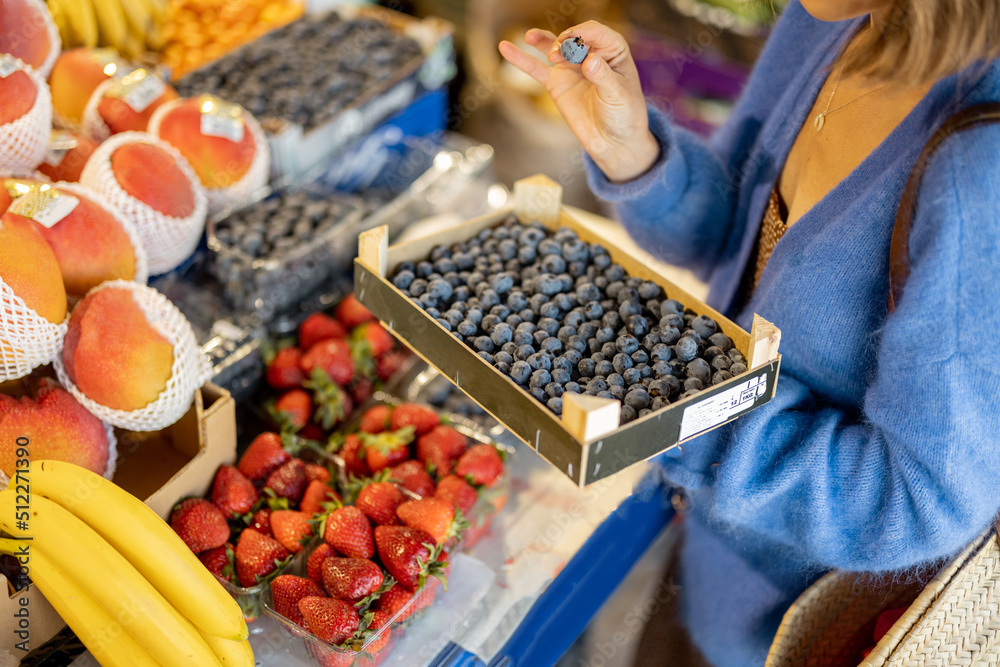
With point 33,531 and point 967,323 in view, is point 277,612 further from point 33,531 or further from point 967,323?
point 967,323

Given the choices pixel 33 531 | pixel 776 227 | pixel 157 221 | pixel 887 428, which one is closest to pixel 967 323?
pixel 887 428

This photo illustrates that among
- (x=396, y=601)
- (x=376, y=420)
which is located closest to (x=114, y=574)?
(x=396, y=601)

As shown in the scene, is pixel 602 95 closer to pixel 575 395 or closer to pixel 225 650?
pixel 575 395

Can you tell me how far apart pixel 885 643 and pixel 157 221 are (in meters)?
1.45

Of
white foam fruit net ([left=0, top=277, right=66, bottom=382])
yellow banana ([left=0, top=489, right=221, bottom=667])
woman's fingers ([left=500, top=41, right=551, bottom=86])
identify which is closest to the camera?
yellow banana ([left=0, top=489, right=221, bottom=667])

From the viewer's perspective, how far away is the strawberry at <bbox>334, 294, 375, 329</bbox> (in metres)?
1.80

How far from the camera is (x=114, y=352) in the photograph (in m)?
1.12

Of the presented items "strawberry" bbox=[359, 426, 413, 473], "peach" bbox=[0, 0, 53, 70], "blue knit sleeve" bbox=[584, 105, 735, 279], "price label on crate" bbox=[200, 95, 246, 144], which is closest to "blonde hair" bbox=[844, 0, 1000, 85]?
"blue knit sleeve" bbox=[584, 105, 735, 279]

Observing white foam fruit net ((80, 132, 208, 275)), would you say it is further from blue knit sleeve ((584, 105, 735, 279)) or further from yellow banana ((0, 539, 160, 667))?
blue knit sleeve ((584, 105, 735, 279))

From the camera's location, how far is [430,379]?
68.1 inches

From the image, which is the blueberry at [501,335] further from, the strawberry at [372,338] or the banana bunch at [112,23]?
the banana bunch at [112,23]

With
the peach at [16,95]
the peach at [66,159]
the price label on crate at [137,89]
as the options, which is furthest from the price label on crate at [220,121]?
the peach at [16,95]

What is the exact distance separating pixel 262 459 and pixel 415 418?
1.02 feet

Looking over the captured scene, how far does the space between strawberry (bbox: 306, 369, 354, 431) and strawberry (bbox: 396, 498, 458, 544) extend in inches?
15.6
